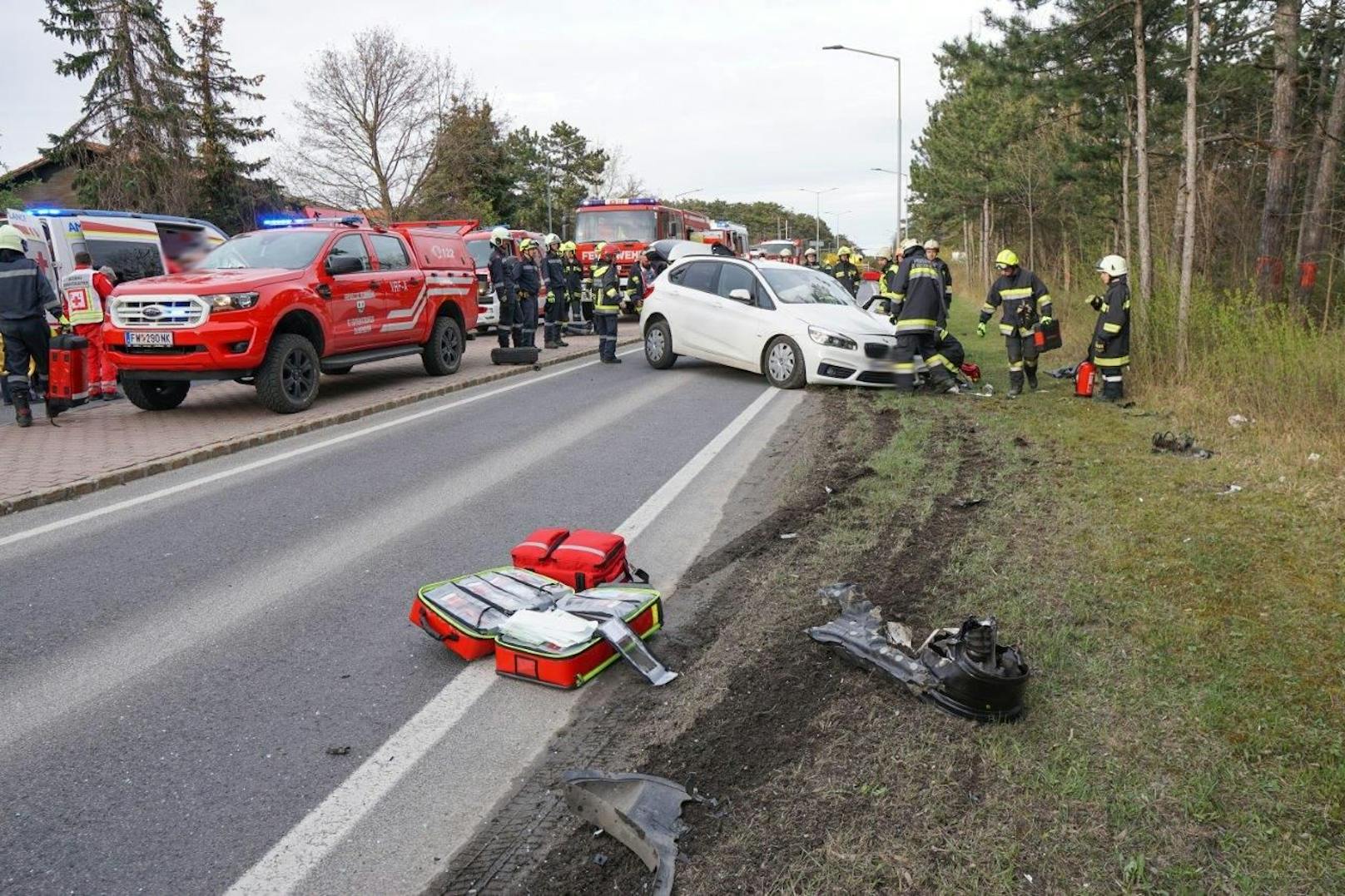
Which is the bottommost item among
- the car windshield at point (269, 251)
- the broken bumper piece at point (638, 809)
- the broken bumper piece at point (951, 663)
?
the broken bumper piece at point (638, 809)

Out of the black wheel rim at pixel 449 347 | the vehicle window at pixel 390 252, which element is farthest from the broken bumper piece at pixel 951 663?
the black wheel rim at pixel 449 347

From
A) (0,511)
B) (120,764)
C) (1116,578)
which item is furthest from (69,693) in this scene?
(1116,578)

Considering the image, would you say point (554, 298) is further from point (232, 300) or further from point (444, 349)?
point (232, 300)

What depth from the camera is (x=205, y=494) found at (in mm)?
7133

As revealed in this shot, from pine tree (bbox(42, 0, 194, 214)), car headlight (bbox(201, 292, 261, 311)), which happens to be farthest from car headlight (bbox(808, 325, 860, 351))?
pine tree (bbox(42, 0, 194, 214))

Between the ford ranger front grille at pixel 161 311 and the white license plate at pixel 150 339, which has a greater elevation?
the ford ranger front grille at pixel 161 311

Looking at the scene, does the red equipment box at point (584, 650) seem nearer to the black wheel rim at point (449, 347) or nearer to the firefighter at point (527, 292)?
the black wheel rim at point (449, 347)

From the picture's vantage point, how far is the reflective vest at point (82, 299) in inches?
444

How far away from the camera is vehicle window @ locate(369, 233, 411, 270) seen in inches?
478

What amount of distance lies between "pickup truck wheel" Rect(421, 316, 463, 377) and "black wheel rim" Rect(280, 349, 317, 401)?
2759 mm

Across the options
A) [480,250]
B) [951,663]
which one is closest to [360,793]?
[951,663]

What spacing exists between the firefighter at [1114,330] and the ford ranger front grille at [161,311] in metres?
9.40

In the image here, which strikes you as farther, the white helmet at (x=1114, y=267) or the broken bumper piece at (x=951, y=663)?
the white helmet at (x=1114, y=267)

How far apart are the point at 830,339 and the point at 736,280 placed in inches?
73.9
